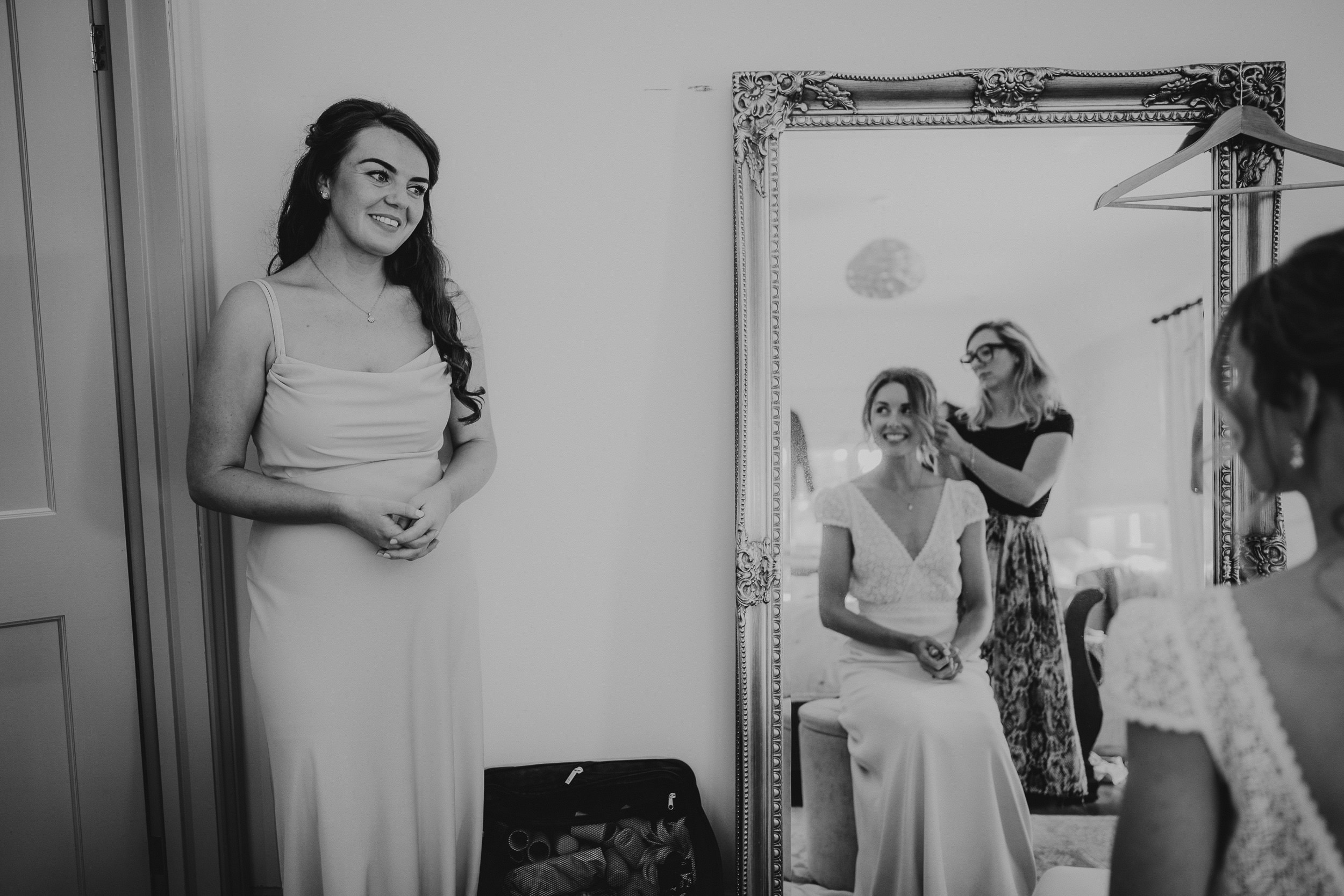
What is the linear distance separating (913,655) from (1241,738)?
1176mm

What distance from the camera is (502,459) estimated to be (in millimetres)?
1979

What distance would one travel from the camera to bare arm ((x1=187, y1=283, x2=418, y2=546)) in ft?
4.91

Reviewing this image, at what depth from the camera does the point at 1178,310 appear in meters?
1.92

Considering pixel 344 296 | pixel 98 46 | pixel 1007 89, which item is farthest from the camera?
pixel 1007 89

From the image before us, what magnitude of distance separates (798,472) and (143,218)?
1.63 meters

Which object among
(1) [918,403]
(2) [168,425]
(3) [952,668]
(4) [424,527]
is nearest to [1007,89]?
(1) [918,403]

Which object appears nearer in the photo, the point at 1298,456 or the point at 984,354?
the point at 1298,456

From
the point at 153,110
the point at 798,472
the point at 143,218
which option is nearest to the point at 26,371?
the point at 143,218

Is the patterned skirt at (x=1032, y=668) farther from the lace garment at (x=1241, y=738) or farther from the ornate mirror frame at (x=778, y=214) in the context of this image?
the lace garment at (x=1241, y=738)

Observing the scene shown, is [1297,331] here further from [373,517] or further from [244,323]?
[244,323]

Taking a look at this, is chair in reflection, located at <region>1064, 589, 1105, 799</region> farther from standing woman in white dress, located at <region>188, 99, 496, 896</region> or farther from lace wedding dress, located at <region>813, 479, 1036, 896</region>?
standing woman in white dress, located at <region>188, 99, 496, 896</region>

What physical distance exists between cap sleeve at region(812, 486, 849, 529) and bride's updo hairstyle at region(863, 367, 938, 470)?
6.8 inches

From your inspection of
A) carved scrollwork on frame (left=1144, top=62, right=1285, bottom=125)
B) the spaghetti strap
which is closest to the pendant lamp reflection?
carved scrollwork on frame (left=1144, top=62, right=1285, bottom=125)

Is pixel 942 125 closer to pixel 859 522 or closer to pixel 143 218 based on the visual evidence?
pixel 859 522
